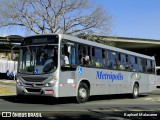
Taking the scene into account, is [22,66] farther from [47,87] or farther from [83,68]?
[83,68]

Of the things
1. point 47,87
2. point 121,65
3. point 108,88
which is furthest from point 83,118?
point 121,65

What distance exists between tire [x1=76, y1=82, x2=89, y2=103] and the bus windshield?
2038 mm

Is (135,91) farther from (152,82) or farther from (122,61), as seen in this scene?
(152,82)

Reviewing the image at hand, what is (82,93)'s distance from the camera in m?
17.3

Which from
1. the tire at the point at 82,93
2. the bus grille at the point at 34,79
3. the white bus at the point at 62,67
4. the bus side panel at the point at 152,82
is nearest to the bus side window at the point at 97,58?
the white bus at the point at 62,67

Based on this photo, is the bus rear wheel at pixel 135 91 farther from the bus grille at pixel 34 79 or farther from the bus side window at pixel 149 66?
the bus grille at pixel 34 79

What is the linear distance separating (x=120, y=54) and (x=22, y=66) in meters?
7.20

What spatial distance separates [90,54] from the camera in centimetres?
1811

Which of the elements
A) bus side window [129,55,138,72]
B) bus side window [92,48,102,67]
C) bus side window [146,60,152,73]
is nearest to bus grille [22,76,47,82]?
bus side window [92,48,102,67]

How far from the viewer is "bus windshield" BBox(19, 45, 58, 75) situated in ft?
51.9

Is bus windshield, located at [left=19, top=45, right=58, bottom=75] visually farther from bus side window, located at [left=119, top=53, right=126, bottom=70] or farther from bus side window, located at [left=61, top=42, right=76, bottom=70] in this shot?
bus side window, located at [left=119, top=53, right=126, bottom=70]

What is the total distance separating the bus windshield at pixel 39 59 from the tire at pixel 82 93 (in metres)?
2.04

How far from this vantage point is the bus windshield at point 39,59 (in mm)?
15805

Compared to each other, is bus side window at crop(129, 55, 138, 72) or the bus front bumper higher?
bus side window at crop(129, 55, 138, 72)
